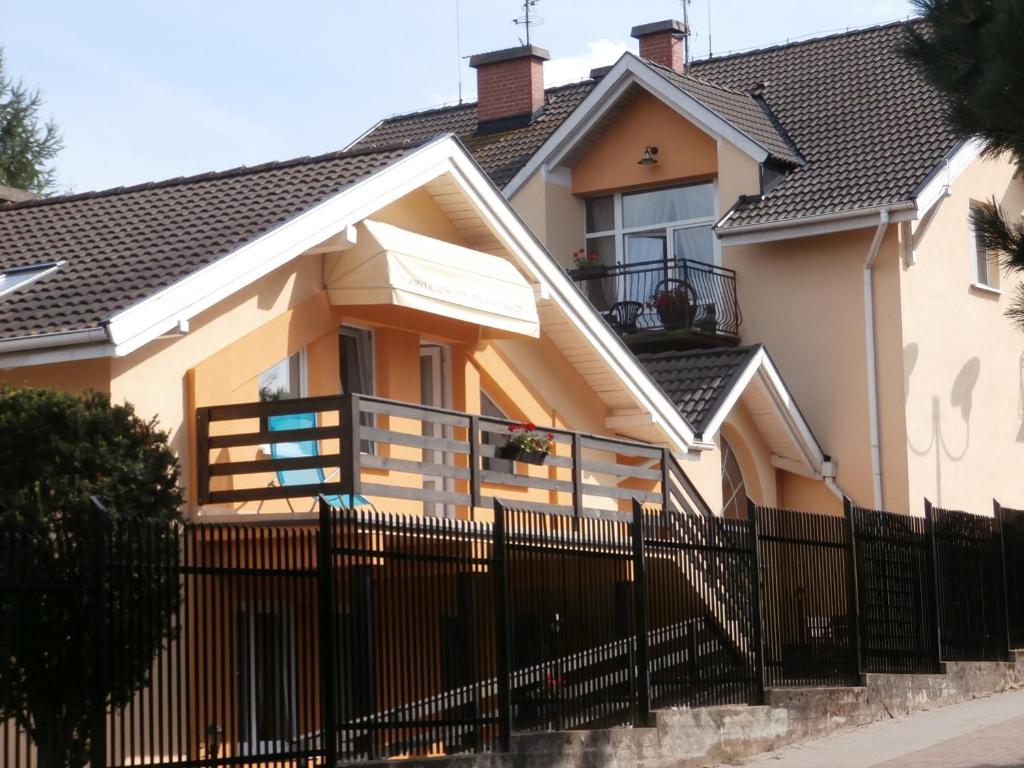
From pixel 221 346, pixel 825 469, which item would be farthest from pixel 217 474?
pixel 825 469

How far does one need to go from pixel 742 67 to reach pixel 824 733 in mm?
17562

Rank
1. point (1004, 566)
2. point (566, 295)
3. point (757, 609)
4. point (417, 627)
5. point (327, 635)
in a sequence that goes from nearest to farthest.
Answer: point (327, 635)
point (417, 627)
point (757, 609)
point (566, 295)
point (1004, 566)

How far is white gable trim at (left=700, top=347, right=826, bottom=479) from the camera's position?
77.2 feet

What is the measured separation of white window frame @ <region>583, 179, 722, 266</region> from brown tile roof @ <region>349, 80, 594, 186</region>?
1621 millimetres

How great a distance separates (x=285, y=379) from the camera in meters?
17.8

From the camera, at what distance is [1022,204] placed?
1140 inches

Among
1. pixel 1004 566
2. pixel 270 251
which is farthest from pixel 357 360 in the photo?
pixel 1004 566

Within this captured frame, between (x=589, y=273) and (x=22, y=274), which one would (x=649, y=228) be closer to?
(x=589, y=273)

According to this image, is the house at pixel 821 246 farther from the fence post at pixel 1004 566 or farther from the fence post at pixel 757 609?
the fence post at pixel 757 609

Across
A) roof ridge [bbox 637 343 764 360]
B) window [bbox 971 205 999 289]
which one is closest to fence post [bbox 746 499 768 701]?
roof ridge [bbox 637 343 764 360]

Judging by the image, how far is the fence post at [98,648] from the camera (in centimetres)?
1027

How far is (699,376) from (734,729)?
950 cm

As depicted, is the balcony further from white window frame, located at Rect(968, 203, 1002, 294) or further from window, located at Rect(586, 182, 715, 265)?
white window frame, located at Rect(968, 203, 1002, 294)

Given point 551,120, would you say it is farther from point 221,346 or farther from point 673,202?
point 221,346
